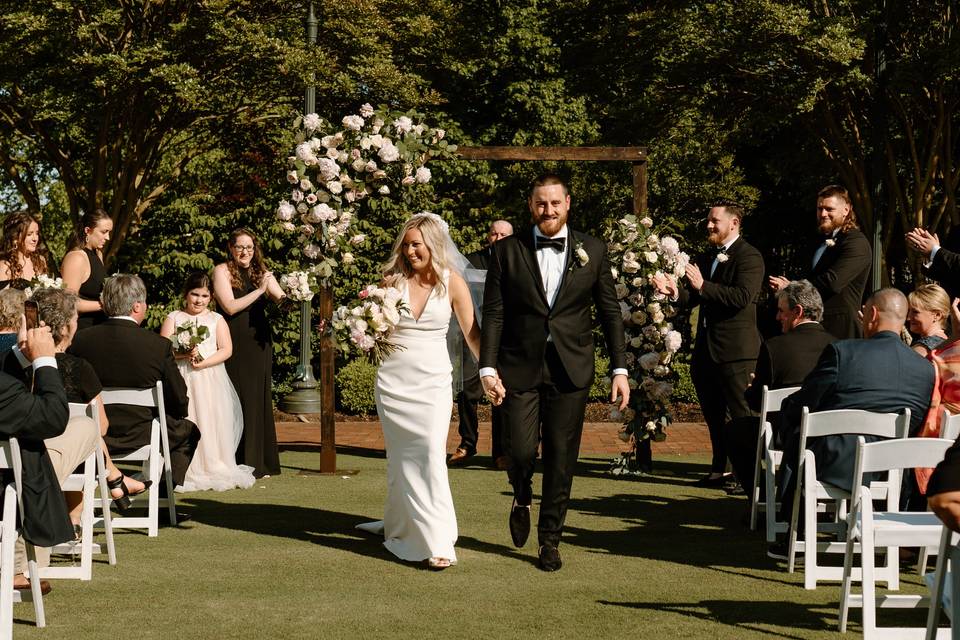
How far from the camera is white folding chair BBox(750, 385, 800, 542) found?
716 centimetres

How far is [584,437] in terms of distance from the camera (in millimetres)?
13797

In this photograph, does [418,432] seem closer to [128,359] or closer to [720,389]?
[128,359]

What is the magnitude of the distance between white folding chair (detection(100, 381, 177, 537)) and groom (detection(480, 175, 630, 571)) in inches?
97.4

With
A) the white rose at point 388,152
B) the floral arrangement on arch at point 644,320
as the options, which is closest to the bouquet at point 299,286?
the white rose at point 388,152

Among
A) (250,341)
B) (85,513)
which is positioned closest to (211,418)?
(250,341)

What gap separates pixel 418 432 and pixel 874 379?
105 inches

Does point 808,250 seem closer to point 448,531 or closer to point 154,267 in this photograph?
point 154,267

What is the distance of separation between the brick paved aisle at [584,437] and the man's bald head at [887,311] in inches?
232

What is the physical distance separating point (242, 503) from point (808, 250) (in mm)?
24629

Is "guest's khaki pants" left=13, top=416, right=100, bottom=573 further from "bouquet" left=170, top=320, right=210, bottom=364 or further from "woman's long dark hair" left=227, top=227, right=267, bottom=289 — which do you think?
"woman's long dark hair" left=227, top=227, right=267, bottom=289

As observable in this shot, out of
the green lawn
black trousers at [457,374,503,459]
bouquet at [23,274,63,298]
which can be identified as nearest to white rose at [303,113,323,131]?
bouquet at [23,274,63,298]

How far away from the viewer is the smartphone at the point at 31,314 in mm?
5656

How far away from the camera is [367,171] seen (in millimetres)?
9656

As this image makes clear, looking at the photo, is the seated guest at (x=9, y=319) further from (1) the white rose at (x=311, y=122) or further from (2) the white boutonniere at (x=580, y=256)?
(1) the white rose at (x=311, y=122)
